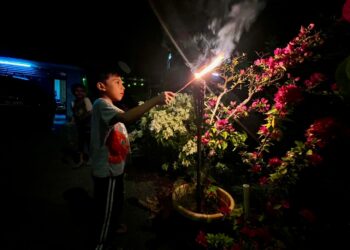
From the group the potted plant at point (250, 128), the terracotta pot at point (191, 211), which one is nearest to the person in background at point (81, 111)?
the potted plant at point (250, 128)

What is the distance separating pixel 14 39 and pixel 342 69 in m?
19.0

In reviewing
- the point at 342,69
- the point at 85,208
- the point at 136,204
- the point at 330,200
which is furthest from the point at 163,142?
the point at 342,69

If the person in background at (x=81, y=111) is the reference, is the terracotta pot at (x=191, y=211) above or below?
below

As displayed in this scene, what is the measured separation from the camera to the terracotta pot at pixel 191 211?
3.25 meters

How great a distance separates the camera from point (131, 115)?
258 centimetres

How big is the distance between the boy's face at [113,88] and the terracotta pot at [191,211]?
1.81m

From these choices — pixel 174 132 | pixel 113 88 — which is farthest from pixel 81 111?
pixel 113 88

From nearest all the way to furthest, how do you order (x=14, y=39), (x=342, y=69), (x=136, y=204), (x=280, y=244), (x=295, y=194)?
1. (x=342, y=69)
2. (x=280, y=244)
3. (x=295, y=194)
4. (x=136, y=204)
5. (x=14, y=39)

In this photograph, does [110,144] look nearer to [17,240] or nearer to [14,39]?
[17,240]

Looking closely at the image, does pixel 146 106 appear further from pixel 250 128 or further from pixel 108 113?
pixel 250 128

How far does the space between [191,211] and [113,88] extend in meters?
2.07

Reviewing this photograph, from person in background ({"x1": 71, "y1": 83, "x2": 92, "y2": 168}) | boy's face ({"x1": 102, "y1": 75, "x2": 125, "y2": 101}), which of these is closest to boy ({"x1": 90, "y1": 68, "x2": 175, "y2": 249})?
boy's face ({"x1": 102, "y1": 75, "x2": 125, "y2": 101})

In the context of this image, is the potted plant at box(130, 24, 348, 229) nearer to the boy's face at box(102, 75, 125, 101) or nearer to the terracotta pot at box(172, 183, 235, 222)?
the terracotta pot at box(172, 183, 235, 222)

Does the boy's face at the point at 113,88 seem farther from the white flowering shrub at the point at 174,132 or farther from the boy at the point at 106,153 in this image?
the white flowering shrub at the point at 174,132
